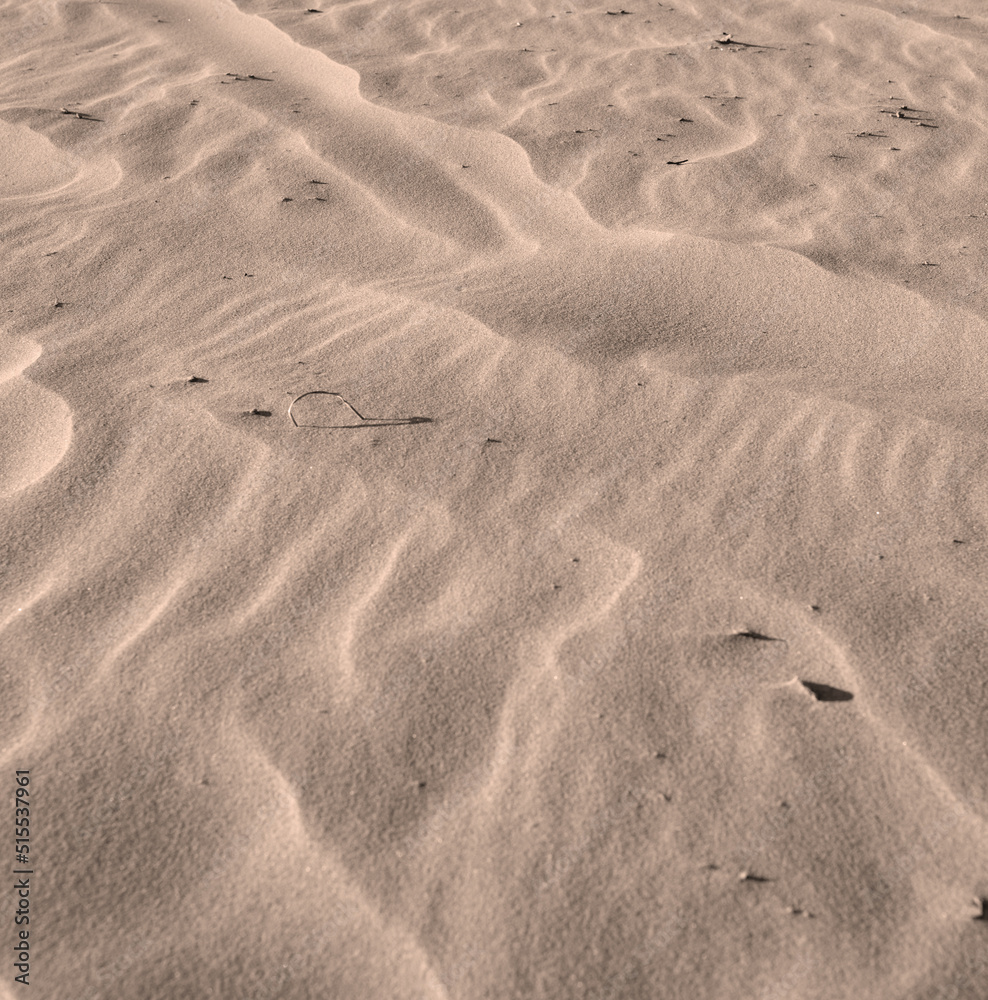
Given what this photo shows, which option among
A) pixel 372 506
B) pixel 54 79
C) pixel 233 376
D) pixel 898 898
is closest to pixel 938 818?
pixel 898 898

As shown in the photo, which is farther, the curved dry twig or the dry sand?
the curved dry twig

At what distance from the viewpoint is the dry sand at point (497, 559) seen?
48.6 inches

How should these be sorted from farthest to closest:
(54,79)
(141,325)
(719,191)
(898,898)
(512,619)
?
(54,79) < (719,191) < (141,325) < (512,619) < (898,898)

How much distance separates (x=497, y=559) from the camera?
68.0 inches

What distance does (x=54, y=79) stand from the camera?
3.93 meters

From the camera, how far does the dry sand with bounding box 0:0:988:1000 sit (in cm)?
123

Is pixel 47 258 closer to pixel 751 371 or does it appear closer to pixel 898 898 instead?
pixel 751 371

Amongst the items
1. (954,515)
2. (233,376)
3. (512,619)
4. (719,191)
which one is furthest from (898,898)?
(719,191)

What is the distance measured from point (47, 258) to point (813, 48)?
3077 millimetres

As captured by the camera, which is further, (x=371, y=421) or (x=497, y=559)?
(x=371, y=421)

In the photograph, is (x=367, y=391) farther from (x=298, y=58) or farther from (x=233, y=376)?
(x=298, y=58)

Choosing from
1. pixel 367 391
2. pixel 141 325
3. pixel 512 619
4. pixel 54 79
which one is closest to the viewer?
pixel 512 619

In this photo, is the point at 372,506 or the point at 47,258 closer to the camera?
the point at 372,506

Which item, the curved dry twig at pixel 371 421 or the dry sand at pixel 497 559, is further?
the curved dry twig at pixel 371 421
